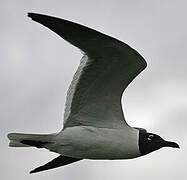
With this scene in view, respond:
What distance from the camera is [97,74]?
1243 cm

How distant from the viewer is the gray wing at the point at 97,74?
11500 mm

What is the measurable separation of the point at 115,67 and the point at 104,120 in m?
1.16

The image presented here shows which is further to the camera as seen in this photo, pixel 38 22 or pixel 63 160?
pixel 63 160

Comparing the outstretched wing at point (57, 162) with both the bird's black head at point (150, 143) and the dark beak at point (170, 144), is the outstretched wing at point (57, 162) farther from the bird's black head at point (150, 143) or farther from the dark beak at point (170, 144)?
the dark beak at point (170, 144)

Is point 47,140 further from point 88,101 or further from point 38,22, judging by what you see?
point 38,22

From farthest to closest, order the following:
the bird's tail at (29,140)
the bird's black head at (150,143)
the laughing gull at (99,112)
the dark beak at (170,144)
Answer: the dark beak at (170,144) → the bird's black head at (150,143) → the bird's tail at (29,140) → the laughing gull at (99,112)

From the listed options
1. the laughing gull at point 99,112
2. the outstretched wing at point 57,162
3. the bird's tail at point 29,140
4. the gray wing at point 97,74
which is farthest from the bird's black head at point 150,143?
the bird's tail at point 29,140

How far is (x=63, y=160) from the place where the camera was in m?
13.9

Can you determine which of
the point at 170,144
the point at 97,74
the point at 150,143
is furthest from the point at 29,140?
the point at 170,144

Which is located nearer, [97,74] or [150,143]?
[97,74]

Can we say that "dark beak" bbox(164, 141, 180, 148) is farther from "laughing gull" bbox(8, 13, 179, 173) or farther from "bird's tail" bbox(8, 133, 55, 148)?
"bird's tail" bbox(8, 133, 55, 148)

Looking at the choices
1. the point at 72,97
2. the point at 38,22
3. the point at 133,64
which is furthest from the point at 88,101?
the point at 38,22

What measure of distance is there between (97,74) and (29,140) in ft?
5.22

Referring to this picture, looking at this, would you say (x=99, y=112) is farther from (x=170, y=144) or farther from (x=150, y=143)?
(x=170, y=144)
